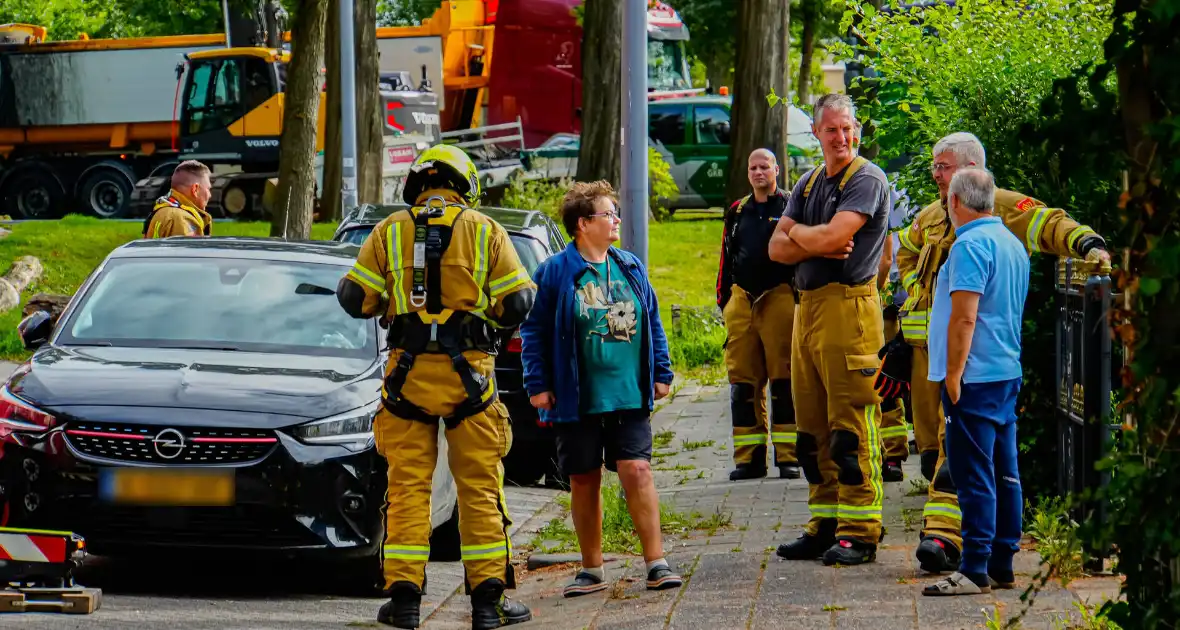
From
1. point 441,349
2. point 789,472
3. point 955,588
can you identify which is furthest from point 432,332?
point 789,472

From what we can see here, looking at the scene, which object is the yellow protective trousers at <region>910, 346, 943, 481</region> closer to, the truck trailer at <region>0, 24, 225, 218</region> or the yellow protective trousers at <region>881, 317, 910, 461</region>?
the yellow protective trousers at <region>881, 317, 910, 461</region>

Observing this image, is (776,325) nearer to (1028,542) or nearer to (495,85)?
(1028,542)

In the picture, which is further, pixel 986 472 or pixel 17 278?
pixel 17 278

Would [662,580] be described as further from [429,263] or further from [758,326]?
[758,326]

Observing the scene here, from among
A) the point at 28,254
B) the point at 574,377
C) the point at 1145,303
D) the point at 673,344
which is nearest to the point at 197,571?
the point at 574,377

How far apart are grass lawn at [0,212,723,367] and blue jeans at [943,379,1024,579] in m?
10.3

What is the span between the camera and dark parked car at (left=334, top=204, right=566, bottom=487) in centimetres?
995

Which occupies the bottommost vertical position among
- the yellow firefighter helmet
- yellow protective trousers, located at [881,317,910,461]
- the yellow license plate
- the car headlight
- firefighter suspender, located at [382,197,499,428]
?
yellow protective trousers, located at [881,317,910,461]

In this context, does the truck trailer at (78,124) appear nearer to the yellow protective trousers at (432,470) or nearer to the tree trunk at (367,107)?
the tree trunk at (367,107)

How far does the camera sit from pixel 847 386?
7156mm

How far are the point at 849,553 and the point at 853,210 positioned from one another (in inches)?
55.1

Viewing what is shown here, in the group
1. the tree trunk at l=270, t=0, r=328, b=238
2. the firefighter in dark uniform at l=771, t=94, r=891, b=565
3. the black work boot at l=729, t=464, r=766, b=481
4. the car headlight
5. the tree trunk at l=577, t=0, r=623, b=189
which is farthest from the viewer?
the tree trunk at l=577, t=0, r=623, b=189

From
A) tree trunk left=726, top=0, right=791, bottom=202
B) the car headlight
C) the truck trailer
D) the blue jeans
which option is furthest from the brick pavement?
the truck trailer

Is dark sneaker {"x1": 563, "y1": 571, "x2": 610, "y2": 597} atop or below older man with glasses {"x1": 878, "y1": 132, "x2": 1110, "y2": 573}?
below
